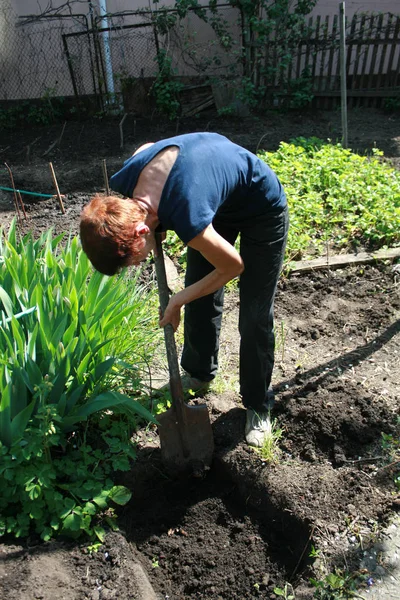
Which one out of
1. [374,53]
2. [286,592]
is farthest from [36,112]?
[286,592]

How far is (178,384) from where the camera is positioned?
2434 mm

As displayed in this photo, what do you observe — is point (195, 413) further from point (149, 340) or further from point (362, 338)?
point (362, 338)

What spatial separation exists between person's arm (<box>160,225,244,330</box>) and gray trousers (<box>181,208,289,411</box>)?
15.5 inches

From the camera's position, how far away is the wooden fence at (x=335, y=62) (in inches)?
322

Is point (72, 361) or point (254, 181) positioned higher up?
point (254, 181)

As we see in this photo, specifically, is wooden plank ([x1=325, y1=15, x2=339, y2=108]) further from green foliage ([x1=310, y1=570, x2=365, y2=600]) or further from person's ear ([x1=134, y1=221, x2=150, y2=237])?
green foliage ([x1=310, y1=570, x2=365, y2=600])

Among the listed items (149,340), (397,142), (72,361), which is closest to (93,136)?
(397,142)

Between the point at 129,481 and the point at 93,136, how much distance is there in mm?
6294

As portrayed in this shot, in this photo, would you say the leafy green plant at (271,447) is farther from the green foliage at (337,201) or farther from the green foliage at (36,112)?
the green foliage at (36,112)

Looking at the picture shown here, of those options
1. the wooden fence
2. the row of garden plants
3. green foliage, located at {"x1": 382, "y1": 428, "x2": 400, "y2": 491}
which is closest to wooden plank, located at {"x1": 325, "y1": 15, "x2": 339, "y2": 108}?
the wooden fence

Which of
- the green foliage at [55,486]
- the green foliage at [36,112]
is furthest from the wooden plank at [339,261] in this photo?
the green foliage at [36,112]

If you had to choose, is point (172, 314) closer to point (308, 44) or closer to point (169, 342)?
point (169, 342)

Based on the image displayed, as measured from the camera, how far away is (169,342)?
2.32 metres

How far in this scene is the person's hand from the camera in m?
2.09
